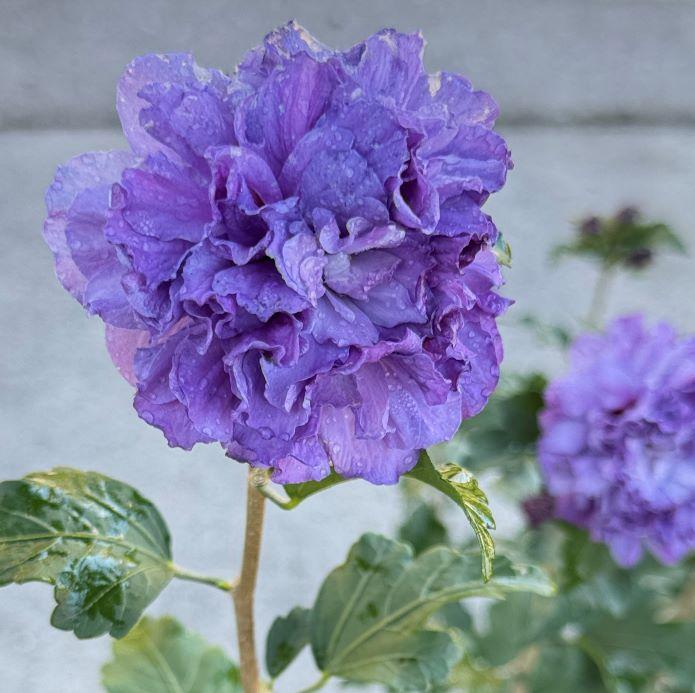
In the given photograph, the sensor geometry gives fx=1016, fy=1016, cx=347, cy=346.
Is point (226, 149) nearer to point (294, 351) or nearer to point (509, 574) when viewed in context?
point (294, 351)

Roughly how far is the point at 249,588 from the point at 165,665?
0.12m

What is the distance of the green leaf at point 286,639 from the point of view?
0.43 m

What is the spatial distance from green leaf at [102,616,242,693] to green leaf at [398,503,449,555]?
0.21 m

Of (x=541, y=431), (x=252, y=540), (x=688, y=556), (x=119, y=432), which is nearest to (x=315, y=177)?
(x=252, y=540)

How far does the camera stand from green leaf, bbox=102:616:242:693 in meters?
0.46

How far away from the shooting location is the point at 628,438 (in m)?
0.55

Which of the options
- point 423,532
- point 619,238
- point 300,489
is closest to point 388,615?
point 300,489

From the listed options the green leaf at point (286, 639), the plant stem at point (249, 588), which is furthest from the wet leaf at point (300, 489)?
the green leaf at point (286, 639)

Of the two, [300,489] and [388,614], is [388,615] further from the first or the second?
[300,489]

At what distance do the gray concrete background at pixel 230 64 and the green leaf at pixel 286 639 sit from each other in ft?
2.19

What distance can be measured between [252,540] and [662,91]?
1891 millimetres

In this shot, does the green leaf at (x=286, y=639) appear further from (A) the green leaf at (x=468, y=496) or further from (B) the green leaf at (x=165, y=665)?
(A) the green leaf at (x=468, y=496)

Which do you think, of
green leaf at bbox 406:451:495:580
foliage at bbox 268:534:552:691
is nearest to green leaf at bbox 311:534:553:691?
foliage at bbox 268:534:552:691

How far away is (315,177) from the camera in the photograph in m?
0.28
